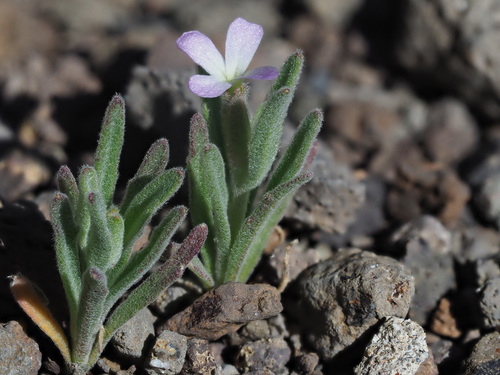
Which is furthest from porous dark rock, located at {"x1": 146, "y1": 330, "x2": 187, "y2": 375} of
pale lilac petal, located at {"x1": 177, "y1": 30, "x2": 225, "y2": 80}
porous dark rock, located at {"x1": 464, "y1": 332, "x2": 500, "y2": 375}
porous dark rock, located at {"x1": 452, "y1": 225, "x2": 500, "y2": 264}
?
porous dark rock, located at {"x1": 452, "y1": 225, "x2": 500, "y2": 264}

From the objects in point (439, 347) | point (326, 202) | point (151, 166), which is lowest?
point (439, 347)

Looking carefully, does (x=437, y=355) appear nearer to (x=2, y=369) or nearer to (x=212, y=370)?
(x=212, y=370)

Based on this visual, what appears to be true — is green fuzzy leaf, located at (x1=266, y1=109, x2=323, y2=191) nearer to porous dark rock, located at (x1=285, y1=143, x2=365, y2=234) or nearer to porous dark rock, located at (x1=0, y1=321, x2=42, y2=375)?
porous dark rock, located at (x1=285, y1=143, x2=365, y2=234)

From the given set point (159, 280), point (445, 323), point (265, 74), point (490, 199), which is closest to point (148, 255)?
point (159, 280)

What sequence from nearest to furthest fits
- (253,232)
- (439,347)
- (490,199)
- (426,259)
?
1. (253,232)
2. (439,347)
3. (426,259)
4. (490,199)

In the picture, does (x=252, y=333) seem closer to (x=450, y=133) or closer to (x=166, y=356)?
(x=166, y=356)

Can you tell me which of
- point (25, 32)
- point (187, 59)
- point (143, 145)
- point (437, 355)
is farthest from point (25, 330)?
point (25, 32)

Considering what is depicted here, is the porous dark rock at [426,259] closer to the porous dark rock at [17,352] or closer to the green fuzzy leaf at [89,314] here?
the green fuzzy leaf at [89,314]
